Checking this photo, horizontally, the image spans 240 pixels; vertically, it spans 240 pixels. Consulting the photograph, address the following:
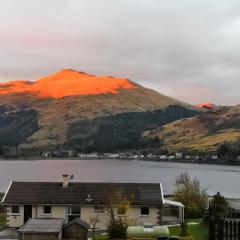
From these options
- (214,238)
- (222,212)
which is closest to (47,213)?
(222,212)

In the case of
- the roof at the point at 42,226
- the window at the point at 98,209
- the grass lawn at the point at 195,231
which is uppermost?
the window at the point at 98,209

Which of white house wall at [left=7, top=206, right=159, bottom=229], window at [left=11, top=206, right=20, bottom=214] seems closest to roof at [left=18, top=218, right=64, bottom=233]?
white house wall at [left=7, top=206, right=159, bottom=229]

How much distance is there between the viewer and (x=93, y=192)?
53625 millimetres

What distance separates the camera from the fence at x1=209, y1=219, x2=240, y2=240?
99.0ft

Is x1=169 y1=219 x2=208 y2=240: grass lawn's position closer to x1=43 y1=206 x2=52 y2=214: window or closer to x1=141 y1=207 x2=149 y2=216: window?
x1=141 y1=207 x2=149 y2=216: window

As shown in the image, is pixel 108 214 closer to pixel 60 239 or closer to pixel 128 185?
pixel 128 185

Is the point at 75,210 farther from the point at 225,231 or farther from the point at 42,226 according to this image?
the point at 225,231

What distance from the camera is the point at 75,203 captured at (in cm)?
5209

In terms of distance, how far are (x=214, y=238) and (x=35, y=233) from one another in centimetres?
1551

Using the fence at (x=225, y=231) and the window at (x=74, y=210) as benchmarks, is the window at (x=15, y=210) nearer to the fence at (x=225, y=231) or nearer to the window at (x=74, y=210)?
the window at (x=74, y=210)

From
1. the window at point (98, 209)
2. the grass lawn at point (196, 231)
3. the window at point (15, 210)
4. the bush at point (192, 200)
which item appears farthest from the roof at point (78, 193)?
the bush at point (192, 200)

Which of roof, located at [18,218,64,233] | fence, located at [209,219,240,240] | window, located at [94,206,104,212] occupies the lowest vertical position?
roof, located at [18,218,64,233]

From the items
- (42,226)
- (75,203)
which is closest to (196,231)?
(42,226)

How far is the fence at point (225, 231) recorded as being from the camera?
30.2 meters
